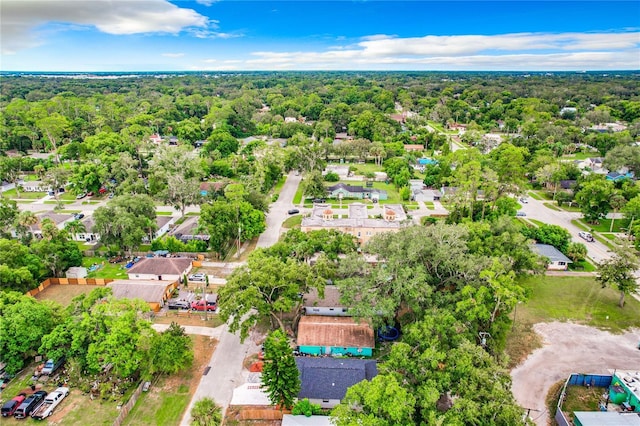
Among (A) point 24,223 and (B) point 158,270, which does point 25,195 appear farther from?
(B) point 158,270

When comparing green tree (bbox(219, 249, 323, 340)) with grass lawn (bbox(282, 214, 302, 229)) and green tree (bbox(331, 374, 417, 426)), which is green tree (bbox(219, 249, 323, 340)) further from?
grass lawn (bbox(282, 214, 302, 229))

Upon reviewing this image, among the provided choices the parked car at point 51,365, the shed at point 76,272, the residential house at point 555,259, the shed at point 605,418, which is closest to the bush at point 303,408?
the shed at point 605,418

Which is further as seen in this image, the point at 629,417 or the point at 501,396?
the point at 629,417

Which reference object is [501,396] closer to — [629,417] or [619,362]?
[629,417]

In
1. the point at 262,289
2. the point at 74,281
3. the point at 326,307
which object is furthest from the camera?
the point at 74,281

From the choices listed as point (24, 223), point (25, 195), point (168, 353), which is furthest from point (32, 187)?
point (168, 353)

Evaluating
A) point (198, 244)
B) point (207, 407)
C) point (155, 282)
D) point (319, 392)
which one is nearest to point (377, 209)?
point (198, 244)
